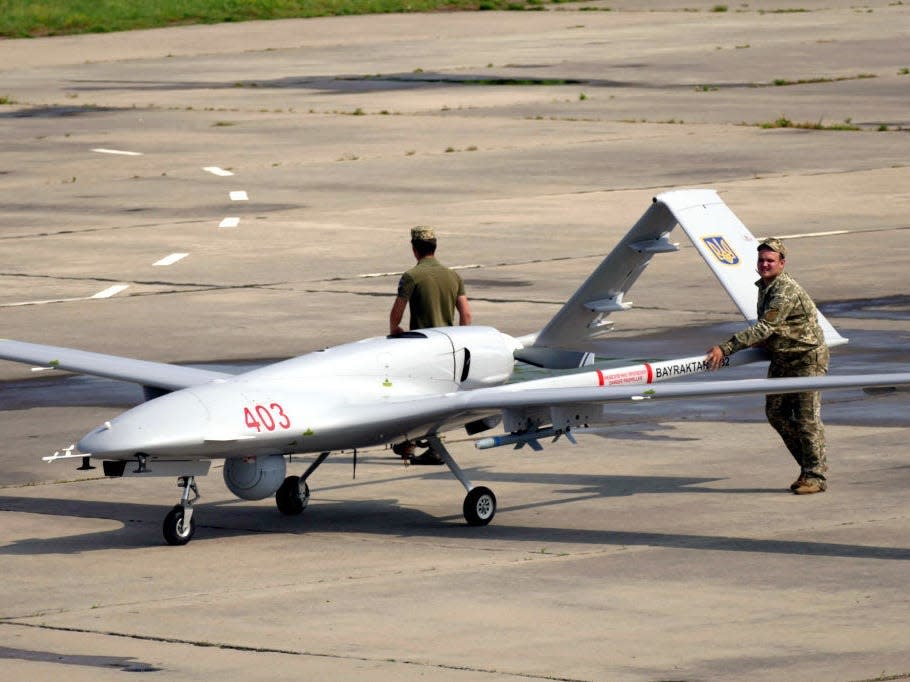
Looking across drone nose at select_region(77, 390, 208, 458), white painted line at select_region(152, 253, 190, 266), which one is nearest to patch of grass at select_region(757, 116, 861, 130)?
white painted line at select_region(152, 253, 190, 266)

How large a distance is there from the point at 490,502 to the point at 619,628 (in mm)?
3535

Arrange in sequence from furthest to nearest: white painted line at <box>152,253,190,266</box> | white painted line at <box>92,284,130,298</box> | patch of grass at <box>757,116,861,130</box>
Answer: patch of grass at <box>757,116,861,130</box>
white painted line at <box>152,253,190,266</box>
white painted line at <box>92,284,130,298</box>

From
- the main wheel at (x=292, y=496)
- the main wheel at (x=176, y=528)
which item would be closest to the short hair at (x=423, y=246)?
the main wheel at (x=292, y=496)

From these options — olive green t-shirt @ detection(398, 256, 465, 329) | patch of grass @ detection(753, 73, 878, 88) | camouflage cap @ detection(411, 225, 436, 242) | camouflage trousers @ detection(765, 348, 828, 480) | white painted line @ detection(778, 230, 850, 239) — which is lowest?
camouflage trousers @ detection(765, 348, 828, 480)

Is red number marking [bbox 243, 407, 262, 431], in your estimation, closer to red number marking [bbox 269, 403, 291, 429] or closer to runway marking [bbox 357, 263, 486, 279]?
red number marking [bbox 269, 403, 291, 429]

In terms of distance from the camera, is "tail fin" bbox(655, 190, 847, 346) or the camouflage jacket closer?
the camouflage jacket

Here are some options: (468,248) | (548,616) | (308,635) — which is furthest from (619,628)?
(468,248)

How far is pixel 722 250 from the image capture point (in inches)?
728

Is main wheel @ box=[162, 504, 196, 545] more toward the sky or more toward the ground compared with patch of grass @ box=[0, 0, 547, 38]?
more toward the ground

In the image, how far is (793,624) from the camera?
1283 centimetres

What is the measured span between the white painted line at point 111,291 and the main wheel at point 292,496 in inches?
499

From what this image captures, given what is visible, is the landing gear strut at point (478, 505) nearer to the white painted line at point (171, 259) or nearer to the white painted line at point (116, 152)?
the white painted line at point (171, 259)

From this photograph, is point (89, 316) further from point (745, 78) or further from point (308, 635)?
point (745, 78)

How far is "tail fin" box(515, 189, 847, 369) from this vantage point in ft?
59.9
